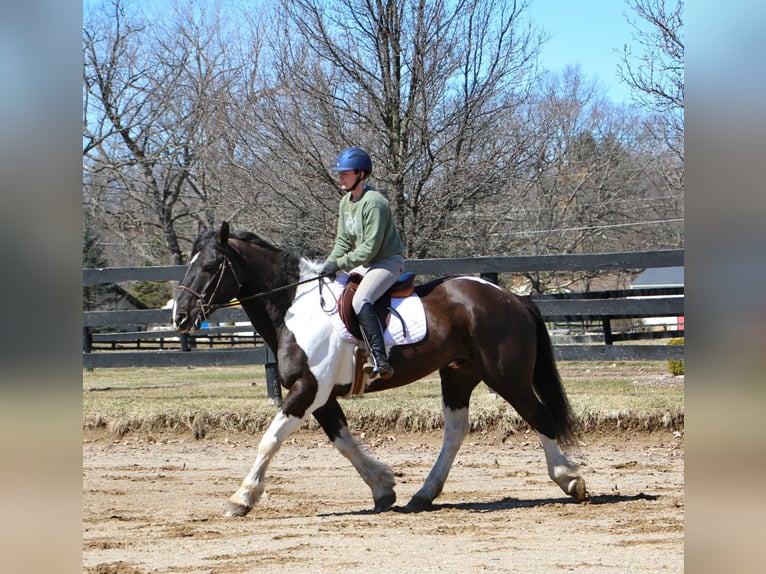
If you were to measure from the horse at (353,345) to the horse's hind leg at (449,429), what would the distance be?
0.04 feet

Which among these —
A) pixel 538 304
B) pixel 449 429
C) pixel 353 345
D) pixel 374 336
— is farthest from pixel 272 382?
pixel 374 336

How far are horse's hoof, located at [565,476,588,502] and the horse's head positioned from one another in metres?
3.08

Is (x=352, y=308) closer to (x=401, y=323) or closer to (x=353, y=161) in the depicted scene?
(x=401, y=323)

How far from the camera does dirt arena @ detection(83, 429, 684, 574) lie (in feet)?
17.9

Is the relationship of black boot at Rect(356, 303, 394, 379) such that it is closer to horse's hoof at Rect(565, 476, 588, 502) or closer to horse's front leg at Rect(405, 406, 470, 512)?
horse's front leg at Rect(405, 406, 470, 512)

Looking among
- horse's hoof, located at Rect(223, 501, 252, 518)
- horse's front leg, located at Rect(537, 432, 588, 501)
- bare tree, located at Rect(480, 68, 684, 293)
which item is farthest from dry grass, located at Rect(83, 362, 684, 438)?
bare tree, located at Rect(480, 68, 684, 293)

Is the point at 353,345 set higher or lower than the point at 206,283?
lower

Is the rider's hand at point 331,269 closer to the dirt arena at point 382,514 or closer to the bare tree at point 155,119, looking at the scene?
the dirt arena at point 382,514

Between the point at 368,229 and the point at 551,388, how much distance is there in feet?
6.82

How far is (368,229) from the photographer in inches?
286

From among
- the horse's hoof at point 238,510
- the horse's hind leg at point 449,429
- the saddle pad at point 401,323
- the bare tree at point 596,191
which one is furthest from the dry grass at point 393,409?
the bare tree at point 596,191
